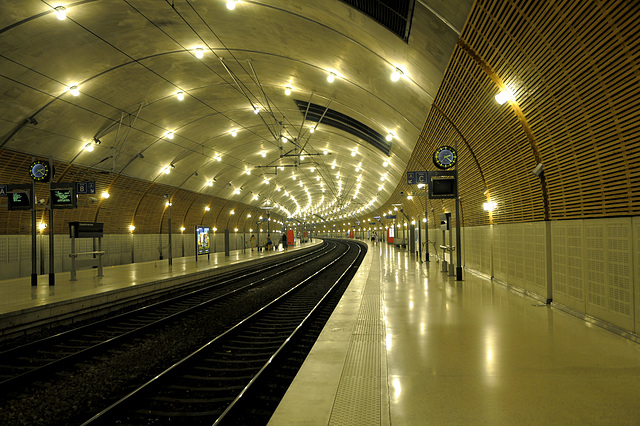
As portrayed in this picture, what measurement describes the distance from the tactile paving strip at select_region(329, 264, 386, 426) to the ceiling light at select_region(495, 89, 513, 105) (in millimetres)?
4954

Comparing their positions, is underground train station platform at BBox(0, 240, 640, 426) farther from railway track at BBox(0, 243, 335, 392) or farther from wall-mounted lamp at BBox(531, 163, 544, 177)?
wall-mounted lamp at BBox(531, 163, 544, 177)

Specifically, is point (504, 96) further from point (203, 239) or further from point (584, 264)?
point (203, 239)

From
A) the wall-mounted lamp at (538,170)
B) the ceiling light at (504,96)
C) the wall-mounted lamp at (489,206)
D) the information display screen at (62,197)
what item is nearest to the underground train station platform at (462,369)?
the wall-mounted lamp at (538,170)

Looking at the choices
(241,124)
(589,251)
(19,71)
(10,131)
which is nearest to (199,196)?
(241,124)

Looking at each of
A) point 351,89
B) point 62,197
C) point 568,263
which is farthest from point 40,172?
point 568,263

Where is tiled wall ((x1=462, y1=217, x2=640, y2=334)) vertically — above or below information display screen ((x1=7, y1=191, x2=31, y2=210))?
below

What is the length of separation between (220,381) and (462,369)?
3.20 meters

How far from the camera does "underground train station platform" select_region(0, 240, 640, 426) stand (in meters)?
3.86

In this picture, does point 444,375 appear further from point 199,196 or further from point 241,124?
point 199,196

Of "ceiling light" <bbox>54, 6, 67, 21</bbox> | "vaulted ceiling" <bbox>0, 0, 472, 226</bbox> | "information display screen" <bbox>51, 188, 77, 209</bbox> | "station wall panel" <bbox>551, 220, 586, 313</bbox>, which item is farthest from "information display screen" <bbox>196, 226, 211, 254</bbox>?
"station wall panel" <bbox>551, 220, 586, 313</bbox>

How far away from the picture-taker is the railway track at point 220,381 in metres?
4.65

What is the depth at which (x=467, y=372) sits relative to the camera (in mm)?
4973

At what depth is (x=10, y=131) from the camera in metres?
14.4

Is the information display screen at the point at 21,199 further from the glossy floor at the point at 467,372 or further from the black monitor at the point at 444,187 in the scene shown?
the black monitor at the point at 444,187
